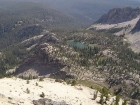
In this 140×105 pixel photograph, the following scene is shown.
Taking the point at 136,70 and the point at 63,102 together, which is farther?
the point at 136,70

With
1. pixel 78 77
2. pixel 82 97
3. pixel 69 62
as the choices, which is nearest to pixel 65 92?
pixel 82 97

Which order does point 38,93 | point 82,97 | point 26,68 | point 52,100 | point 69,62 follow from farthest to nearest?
1. point 26,68
2. point 69,62
3. point 82,97
4. point 38,93
5. point 52,100

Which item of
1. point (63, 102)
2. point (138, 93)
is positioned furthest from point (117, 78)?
point (63, 102)

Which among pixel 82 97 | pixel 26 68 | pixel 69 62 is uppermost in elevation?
pixel 82 97

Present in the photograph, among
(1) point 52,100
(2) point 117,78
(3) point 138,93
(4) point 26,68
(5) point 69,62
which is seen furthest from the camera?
(4) point 26,68

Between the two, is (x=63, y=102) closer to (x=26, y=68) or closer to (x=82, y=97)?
(x=82, y=97)

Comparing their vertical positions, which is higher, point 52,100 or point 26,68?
point 52,100

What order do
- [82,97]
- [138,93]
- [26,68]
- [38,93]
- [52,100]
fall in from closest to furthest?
[52,100]
[38,93]
[82,97]
[138,93]
[26,68]

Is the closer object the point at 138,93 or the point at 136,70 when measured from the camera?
the point at 138,93

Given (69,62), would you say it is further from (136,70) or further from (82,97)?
(82,97)
